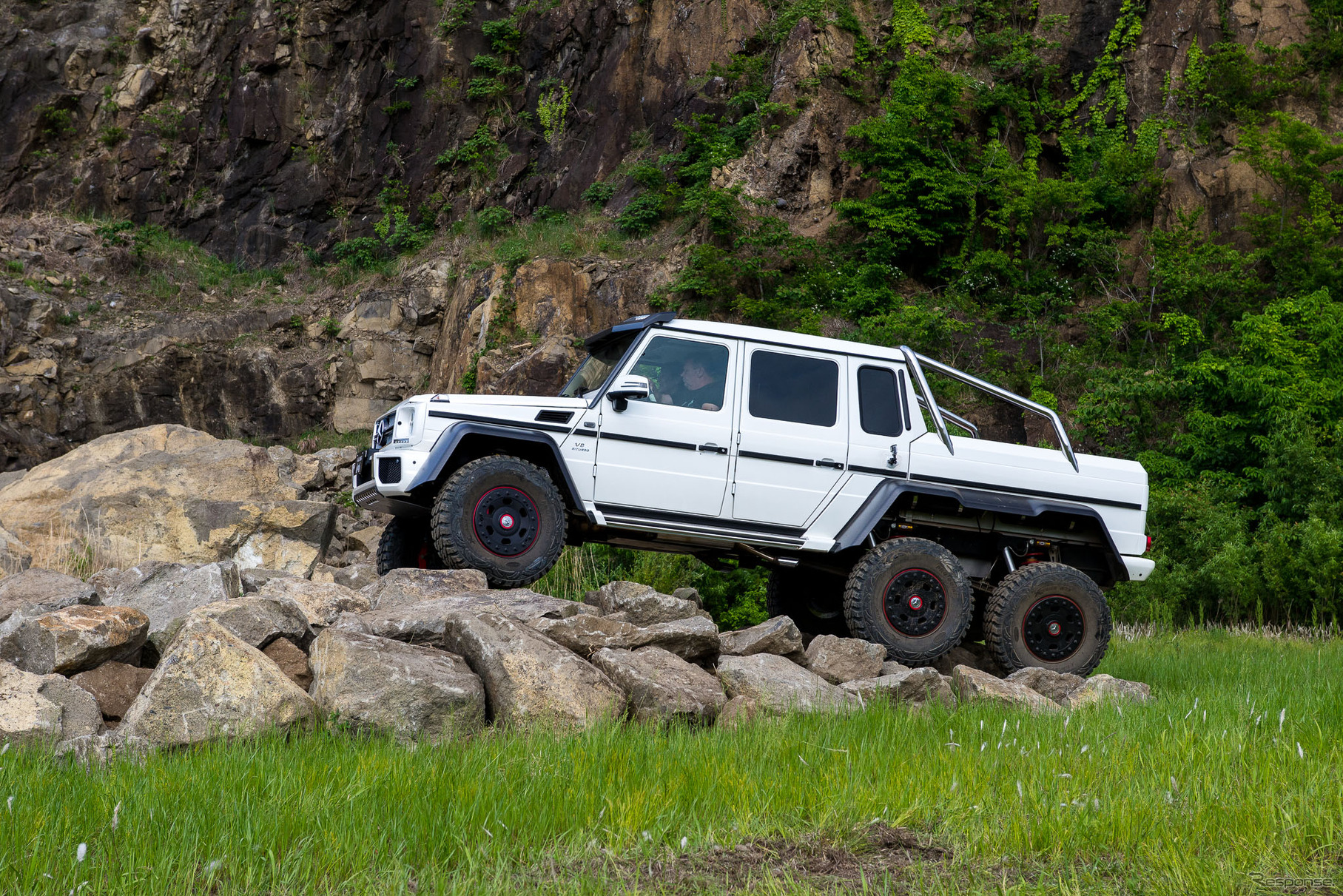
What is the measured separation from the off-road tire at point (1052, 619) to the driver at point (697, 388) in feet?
9.06

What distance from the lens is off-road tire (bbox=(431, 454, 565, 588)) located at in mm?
7734

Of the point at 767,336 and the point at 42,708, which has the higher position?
the point at 767,336

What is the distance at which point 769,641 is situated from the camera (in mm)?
7078

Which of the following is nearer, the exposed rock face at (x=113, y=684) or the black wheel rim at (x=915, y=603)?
the exposed rock face at (x=113, y=684)

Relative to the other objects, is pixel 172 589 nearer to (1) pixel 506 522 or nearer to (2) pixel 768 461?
(1) pixel 506 522

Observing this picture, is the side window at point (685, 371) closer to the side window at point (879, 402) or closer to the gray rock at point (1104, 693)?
the side window at point (879, 402)

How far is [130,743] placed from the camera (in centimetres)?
446

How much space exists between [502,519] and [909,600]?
10.4ft

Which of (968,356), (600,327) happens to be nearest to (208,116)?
(600,327)

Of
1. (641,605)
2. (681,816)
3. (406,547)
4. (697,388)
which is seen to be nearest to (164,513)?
(406,547)

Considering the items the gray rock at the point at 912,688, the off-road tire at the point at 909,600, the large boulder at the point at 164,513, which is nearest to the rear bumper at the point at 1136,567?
the off-road tire at the point at 909,600

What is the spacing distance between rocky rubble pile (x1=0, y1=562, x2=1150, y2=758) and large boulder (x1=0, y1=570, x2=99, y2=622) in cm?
2

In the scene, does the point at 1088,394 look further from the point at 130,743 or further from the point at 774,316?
the point at 130,743

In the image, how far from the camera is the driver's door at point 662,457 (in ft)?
26.5
